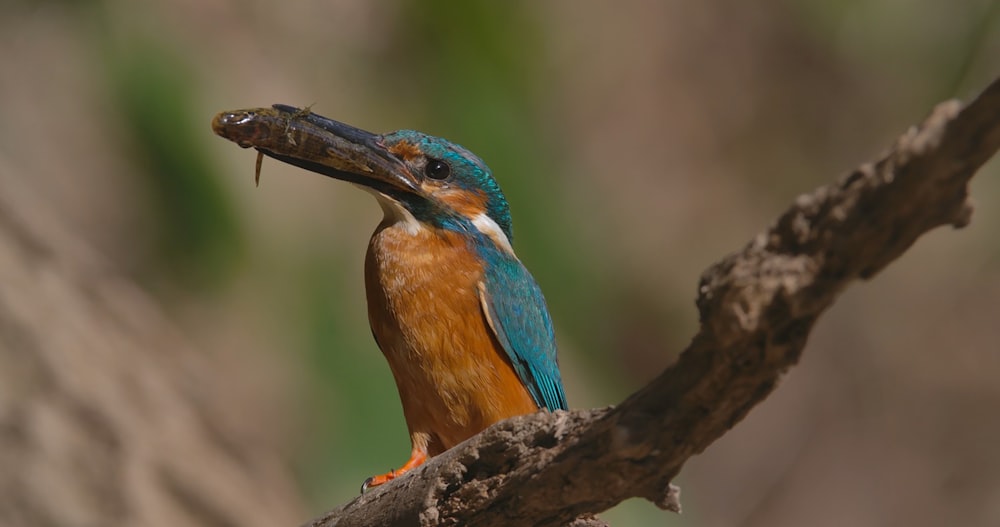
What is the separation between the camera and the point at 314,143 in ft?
11.5

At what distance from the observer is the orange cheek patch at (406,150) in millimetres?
3725

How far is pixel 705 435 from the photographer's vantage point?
6.14ft

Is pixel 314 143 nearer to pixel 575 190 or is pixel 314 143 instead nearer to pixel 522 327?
pixel 522 327

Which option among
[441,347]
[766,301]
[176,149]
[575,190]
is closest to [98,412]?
[176,149]

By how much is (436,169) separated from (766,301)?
2.30 meters

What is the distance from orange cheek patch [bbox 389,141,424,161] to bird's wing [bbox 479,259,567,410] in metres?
0.45

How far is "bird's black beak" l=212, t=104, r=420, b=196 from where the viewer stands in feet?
11.4

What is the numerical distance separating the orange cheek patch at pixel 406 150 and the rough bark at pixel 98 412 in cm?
244

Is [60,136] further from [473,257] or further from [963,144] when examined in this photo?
[963,144]

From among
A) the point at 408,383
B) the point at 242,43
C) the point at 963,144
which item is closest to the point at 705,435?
the point at 963,144

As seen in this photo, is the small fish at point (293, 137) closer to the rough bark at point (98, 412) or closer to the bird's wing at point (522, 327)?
the bird's wing at point (522, 327)

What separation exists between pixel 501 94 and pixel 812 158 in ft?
10.1

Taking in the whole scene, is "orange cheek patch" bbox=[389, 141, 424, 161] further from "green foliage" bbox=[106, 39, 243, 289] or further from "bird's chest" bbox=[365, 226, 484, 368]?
"green foliage" bbox=[106, 39, 243, 289]

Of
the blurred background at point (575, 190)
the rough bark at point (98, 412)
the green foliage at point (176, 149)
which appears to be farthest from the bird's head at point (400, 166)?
the rough bark at point (98, 412)
